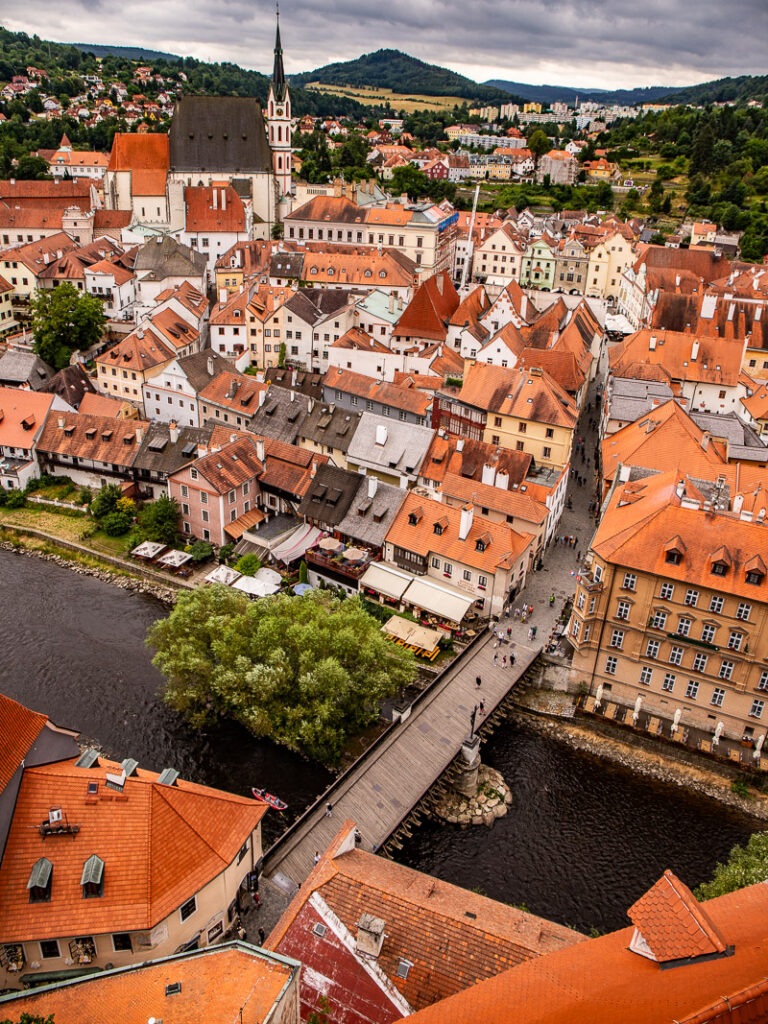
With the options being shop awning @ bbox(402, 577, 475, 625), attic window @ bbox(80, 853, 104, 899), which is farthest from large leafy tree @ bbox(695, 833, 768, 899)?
attic window @ bbox(80, 853, 104, 899)

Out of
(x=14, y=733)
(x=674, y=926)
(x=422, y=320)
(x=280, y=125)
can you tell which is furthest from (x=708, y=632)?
(x=280, y=125)

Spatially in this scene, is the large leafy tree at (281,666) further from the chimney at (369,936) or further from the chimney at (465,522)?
the chimney at (369,936)

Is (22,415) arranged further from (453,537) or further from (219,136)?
(219,136)

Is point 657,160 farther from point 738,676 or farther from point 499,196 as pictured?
point 738,676

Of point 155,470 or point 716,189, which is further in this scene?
point 716,189

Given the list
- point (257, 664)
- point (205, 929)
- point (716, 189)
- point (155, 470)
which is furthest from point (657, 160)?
point (205, 929)

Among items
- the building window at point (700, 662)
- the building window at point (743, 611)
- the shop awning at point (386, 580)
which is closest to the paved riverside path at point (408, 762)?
the shop awning at point (386, 580)

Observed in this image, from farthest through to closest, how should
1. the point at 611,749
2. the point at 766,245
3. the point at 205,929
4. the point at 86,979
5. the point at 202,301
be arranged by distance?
the point at 766,245, the point at 202,301, the point at 611,749, the point at 205,929, the point at 86,979
